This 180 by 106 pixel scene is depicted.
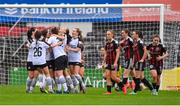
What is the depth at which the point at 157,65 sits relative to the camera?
2264 centimetres

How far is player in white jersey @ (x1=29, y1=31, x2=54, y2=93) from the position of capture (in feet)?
68.6

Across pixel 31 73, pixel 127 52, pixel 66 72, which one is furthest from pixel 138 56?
Result: pixel 31 73

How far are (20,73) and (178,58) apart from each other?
237 inches

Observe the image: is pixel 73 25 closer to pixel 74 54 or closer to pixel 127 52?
pixel 74 54

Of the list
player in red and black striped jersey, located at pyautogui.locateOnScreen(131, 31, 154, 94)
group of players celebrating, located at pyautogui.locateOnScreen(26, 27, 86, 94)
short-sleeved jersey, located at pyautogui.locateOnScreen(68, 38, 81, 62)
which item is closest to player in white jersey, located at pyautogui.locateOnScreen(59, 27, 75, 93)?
group of players celebrating, located at pyautogui.locateOnScreen(26, 27, 86, 94)

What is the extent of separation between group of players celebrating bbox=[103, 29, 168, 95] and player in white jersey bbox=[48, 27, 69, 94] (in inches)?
48.1

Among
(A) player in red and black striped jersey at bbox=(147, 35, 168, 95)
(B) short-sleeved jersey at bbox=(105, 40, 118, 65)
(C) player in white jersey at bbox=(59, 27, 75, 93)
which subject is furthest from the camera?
(A) player in red and black striped jersey at bbox=(147, 35, 168, 95)

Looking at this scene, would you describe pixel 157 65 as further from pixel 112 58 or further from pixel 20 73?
pixel 20 73

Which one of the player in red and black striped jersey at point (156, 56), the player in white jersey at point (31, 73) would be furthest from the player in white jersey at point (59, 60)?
the player in red and black striped jersey at point (156, 56)

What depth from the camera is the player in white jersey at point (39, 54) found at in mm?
20906

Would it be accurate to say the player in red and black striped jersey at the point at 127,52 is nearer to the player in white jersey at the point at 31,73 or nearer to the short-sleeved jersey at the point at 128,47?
the short-sleeved jersey at the point at 128,47

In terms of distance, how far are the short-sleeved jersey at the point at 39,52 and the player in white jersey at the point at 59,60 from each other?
25cm

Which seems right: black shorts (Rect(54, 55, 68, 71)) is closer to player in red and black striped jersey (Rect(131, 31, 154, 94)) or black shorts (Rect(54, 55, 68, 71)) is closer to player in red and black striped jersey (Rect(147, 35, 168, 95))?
player in red and black striped jersey (Rect(131, 31, 154, 94))

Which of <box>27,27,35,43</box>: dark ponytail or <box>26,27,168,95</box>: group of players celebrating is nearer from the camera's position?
<box>26,27,168,95</box>: group of players celebrating
